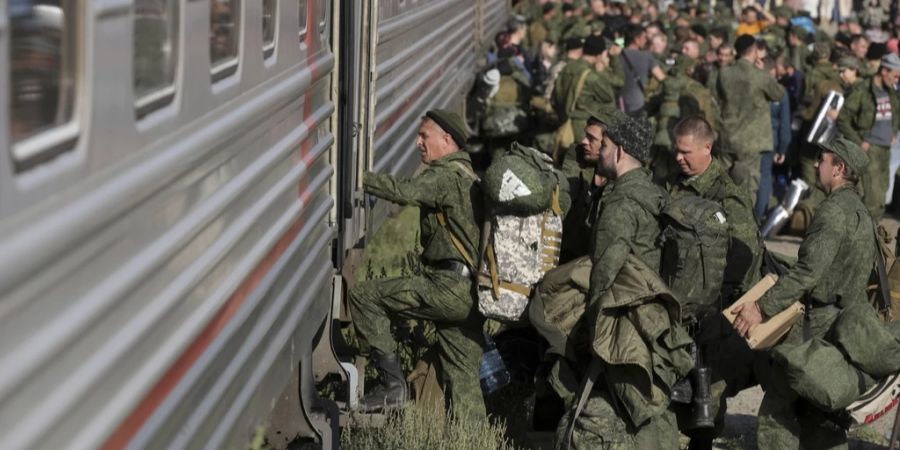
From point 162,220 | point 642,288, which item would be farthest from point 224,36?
point 642,288

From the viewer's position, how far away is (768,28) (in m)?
21.6

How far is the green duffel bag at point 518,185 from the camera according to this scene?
561 centimetres

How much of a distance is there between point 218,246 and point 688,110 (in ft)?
28.4

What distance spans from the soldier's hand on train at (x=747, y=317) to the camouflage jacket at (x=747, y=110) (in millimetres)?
5417

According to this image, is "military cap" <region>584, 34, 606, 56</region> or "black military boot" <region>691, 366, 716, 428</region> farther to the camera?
"military cap" <region>584, 34, 606, 56</region>

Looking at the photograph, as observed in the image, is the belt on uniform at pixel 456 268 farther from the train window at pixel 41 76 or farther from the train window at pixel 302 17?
the train window at pixel 41 76

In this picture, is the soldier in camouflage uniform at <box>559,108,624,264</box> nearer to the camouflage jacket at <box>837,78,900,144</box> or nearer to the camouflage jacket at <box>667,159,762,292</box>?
the camouflage jacket at <box>667,159,762,292</box>

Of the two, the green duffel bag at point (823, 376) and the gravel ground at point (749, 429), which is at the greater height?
the green duffel bag at point (823, 376)

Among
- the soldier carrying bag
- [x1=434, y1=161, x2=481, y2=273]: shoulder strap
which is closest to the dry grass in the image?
[x1=434, y1=161, x2=481, y2=273]: shoulder strap

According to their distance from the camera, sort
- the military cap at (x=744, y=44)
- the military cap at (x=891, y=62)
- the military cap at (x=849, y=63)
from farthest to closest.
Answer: the military cap at (x=849, y=63) < the military cap at (x=891, y=62) < the military cap at (x=744, y=44)

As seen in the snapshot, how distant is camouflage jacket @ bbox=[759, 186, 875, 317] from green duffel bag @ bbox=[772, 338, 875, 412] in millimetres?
391

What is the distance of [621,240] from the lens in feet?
17.9

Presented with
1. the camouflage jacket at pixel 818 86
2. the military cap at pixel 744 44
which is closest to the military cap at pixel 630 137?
the military cap at pixel 744 44

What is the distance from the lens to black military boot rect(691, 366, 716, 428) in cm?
602
